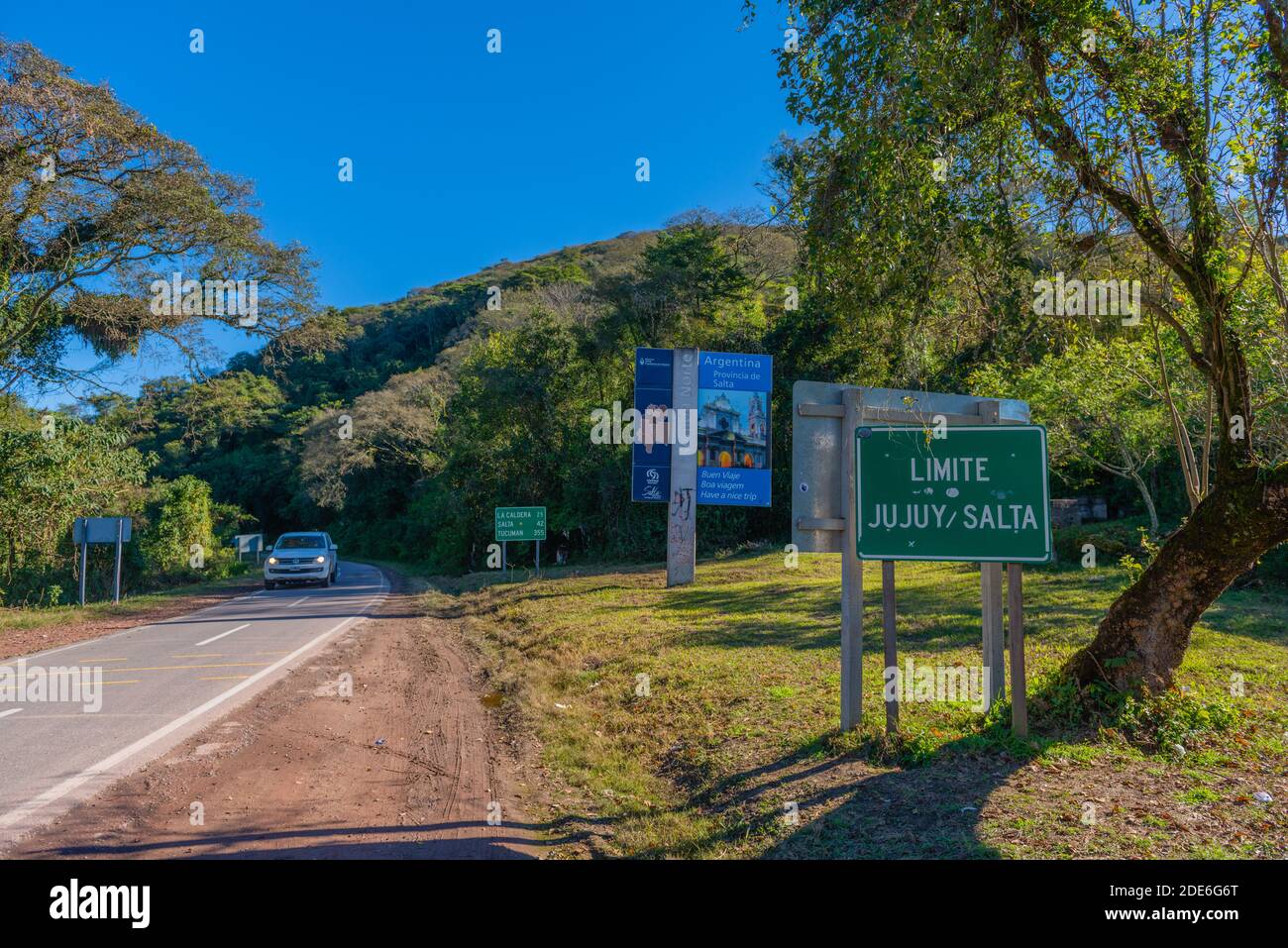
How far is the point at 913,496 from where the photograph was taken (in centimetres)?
628

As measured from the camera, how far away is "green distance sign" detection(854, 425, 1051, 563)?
6059mm

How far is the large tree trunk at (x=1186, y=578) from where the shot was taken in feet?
19.2

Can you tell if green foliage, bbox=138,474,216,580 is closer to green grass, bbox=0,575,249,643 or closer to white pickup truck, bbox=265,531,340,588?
green grass, bbox=0,575,249,643

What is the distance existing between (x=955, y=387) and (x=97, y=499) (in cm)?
2378

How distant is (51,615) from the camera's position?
55.6 ft

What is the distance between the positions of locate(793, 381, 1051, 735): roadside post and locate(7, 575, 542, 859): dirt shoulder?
3.05 metres

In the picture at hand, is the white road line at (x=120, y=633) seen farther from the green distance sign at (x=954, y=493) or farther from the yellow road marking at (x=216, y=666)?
the green distance sign at (x=954, y=493)

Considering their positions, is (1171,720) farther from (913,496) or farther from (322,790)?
(322,790)

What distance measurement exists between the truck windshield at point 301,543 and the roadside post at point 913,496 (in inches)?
895

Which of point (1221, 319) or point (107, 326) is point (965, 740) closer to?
point (1221, 319)

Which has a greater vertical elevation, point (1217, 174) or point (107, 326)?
point (107, 326)

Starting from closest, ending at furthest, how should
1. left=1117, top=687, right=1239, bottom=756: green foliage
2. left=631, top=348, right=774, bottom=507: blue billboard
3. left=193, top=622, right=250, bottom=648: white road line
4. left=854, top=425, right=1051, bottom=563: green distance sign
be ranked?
Answer: left=1117, top=687, right=1239, bottom=756: green foliage < left=854, top=425, right=1051, bottom=563: green distance sign < left=193, top=622, right=250, bottom=648: white road line < left=631, top=348, right=774, bottom=507: blue billboard

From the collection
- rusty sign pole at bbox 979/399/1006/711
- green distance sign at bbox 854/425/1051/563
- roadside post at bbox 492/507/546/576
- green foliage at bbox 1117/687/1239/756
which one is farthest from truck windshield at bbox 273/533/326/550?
green foliage at bbox 1117/687/1239/756

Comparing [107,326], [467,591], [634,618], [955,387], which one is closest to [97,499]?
[107,326]
